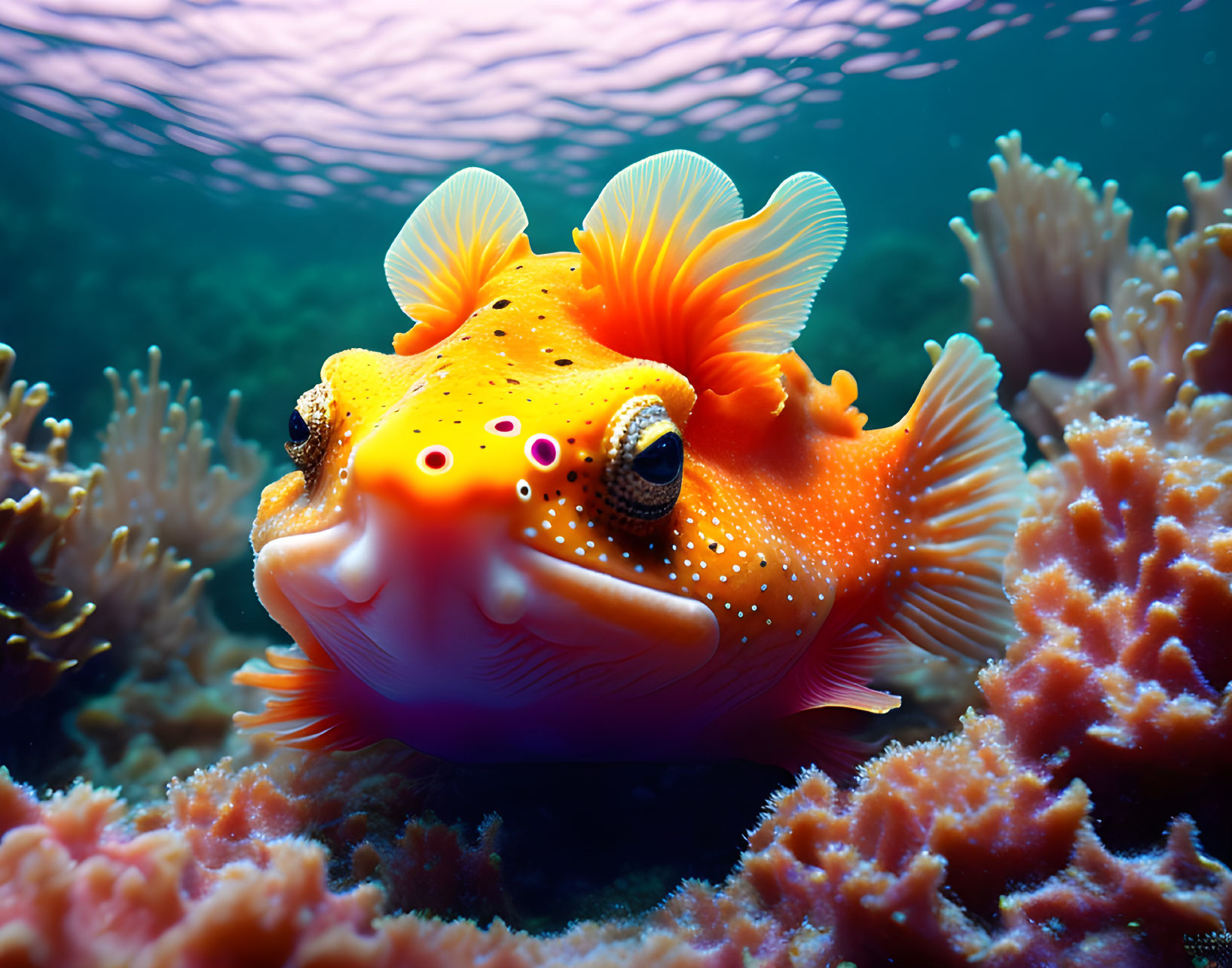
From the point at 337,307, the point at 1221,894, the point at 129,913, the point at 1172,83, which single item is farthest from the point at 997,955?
the point at 1172,83

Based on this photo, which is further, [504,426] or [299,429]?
[299,429]

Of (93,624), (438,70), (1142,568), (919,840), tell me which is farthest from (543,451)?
(438,70)

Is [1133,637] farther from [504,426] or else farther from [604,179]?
[604,179]

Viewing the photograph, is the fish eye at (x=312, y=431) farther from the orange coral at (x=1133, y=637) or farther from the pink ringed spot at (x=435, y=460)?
the orange coral at (x=1133, y=637)

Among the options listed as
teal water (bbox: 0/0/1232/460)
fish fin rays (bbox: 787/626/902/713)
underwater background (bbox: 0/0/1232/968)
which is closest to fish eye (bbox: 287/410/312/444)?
underwater background (bbox: 0/0/1232/968)

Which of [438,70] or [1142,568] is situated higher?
[438,70]

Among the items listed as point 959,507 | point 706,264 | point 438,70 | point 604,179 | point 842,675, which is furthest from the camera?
point 604,179

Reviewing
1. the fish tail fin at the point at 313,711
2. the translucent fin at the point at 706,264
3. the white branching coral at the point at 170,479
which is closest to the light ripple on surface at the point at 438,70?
the white branching coral at the point at 170,479
